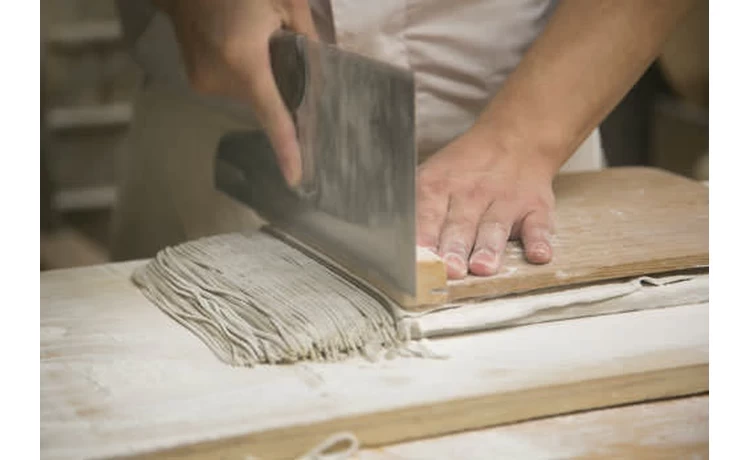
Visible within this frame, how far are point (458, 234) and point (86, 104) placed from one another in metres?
0.68

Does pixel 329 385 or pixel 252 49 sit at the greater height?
pixel 252 49

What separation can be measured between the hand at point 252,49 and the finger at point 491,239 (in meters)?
0.11

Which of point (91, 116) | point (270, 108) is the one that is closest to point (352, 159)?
point (270, 108)

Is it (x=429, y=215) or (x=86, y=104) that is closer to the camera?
(x=429, y=215)

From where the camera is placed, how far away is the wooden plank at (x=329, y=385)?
49 cm

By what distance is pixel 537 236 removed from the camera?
2.13 ft

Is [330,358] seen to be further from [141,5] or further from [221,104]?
[141,5]

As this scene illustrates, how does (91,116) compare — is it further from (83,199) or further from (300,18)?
(300,18)

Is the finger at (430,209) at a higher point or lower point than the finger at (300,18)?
lower

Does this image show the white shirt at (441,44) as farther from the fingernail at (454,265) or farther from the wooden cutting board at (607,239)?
the fingernail at (454,265)

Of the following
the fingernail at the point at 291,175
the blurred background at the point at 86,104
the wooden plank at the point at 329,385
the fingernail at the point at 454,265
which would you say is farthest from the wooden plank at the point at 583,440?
the blurred background at the point at 86,104

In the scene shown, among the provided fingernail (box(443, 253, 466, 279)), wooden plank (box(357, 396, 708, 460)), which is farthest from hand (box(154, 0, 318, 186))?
wooden plank (box(357, 396, 708, 460))
